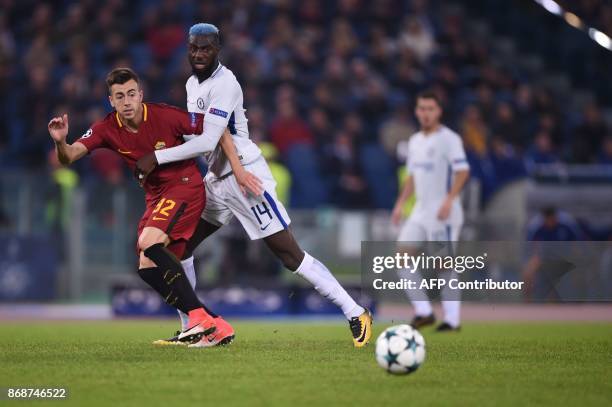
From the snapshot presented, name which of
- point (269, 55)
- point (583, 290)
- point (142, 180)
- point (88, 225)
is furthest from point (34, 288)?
point (142, 180)

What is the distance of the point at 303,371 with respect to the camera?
730cm

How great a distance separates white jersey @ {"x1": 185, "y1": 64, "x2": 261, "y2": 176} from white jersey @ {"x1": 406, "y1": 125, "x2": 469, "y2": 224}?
11.1 feet

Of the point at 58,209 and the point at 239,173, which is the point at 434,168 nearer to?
the point at 239,173

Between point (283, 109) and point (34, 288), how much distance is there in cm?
480

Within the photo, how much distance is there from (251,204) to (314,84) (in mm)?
11270

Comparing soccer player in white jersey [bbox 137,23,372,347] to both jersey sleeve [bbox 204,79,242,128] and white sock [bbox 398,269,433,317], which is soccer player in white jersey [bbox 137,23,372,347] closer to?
jersey sleeve [bbox 204,79,242,128]

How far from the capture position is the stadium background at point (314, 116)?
53.3ft

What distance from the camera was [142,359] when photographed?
7.86m

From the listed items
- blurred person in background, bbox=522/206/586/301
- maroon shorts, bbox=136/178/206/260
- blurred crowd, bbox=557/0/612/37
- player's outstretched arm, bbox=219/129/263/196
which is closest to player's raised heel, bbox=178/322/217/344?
maroon shorts, bbox=136/178/206/260

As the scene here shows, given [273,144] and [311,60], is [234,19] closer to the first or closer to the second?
[311,60]

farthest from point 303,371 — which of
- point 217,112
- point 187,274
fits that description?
point 217,112

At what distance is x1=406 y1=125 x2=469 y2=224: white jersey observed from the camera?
38.5 ft

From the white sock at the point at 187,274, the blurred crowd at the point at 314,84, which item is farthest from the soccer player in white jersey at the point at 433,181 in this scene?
the blurred crowd at the point at 314,84

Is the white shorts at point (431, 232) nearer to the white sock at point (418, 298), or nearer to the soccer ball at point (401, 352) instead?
the white sock at point (418, 298)
